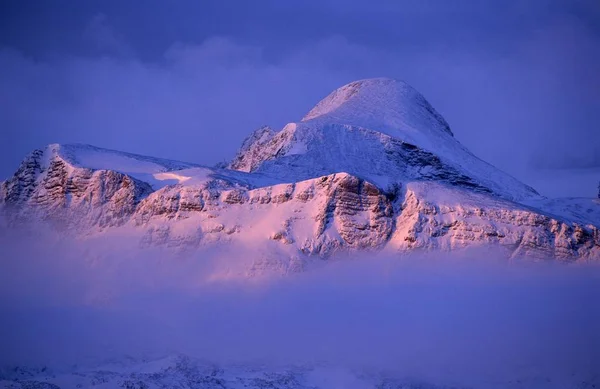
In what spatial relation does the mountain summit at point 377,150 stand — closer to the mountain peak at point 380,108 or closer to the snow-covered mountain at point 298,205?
the mountain peak at point 380,108

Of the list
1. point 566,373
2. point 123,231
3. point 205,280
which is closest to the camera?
point 566,373

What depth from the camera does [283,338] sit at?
86.2 m

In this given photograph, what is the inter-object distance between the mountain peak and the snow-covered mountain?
15.2 metres

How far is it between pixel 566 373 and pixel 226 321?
110 feet

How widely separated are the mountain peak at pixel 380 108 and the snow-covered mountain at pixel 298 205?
49.9 feet

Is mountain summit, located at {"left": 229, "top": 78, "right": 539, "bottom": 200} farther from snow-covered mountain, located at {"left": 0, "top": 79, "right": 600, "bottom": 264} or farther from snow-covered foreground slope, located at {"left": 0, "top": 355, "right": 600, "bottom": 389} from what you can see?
snow-covered foreground slope, located at {"left": 0, "top": 355, "right": 600, "bottom": 389}

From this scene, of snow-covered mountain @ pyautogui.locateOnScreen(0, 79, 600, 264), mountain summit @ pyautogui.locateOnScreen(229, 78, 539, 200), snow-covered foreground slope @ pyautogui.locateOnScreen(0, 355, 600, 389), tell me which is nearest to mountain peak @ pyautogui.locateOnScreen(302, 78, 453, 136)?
mountain summit @ pyautogui.locateOnScreen(229, 78, 539, 200)

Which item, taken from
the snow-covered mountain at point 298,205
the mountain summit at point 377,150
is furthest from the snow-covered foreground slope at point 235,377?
the mountain summit at point 377,150

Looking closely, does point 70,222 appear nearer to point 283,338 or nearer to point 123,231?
point 123,231

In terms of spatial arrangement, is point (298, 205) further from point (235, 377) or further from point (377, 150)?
point (377, 150)

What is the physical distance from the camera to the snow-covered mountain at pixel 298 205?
9675cm

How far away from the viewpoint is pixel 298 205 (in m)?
99.6

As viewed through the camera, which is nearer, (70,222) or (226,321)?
(226,321)

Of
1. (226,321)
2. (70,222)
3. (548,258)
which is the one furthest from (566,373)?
(70,222)
